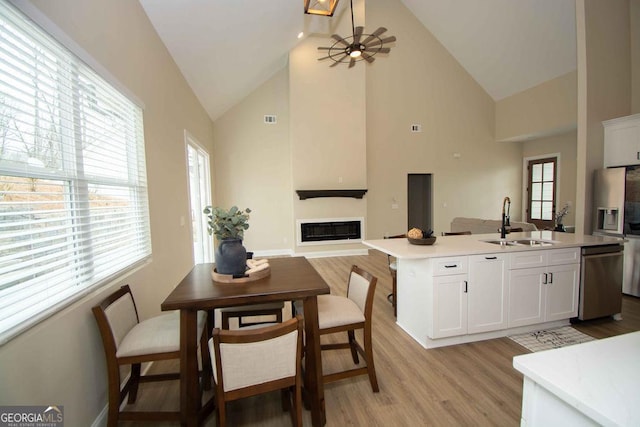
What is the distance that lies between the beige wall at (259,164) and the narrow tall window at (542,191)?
6.58 m

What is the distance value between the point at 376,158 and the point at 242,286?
232 inches

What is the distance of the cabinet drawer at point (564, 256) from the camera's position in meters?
2.62

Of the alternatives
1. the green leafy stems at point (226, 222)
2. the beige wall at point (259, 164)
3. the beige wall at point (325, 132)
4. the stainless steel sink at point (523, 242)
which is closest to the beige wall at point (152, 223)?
the green leafy stems at point (226, 222)

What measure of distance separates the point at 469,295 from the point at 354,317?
1.27 m

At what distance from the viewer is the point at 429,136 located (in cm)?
723

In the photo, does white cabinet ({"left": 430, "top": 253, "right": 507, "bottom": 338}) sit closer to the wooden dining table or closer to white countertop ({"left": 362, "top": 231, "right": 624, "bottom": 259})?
white countertop ({"left": 362, "top": 231, "right": 624, "bottom": 259})

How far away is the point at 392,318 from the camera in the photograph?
122 inches

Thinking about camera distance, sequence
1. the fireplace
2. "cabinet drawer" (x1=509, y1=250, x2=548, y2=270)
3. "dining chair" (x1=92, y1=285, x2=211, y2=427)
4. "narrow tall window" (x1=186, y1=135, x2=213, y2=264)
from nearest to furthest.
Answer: "dining chair" (x1=92, y1=285, x2=211, y2=427) < "cabinet drawer" (x1=509, y1=250, x2=548, y2=270) < "narrow tall window" (x1=186, y1=135, x2=213, y2=264) < the fireplace

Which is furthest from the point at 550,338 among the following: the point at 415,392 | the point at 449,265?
the point at 415,392

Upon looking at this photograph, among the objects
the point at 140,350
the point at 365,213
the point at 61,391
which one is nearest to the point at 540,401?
the point at 140,350

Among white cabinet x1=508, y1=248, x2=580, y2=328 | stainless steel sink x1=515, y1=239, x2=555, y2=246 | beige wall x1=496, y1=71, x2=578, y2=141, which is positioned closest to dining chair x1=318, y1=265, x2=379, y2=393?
white cabinet x1=508, y1=248, x2=580, y2=328

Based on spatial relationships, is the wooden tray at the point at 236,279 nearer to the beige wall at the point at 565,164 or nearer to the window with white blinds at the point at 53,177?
the window with white blinds at the point at 53,177

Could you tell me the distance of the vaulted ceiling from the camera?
2955mm

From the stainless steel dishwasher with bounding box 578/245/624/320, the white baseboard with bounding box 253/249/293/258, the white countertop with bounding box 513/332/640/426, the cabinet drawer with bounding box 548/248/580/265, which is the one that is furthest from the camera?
the white baseboard with bounding box 253/249/293/258
